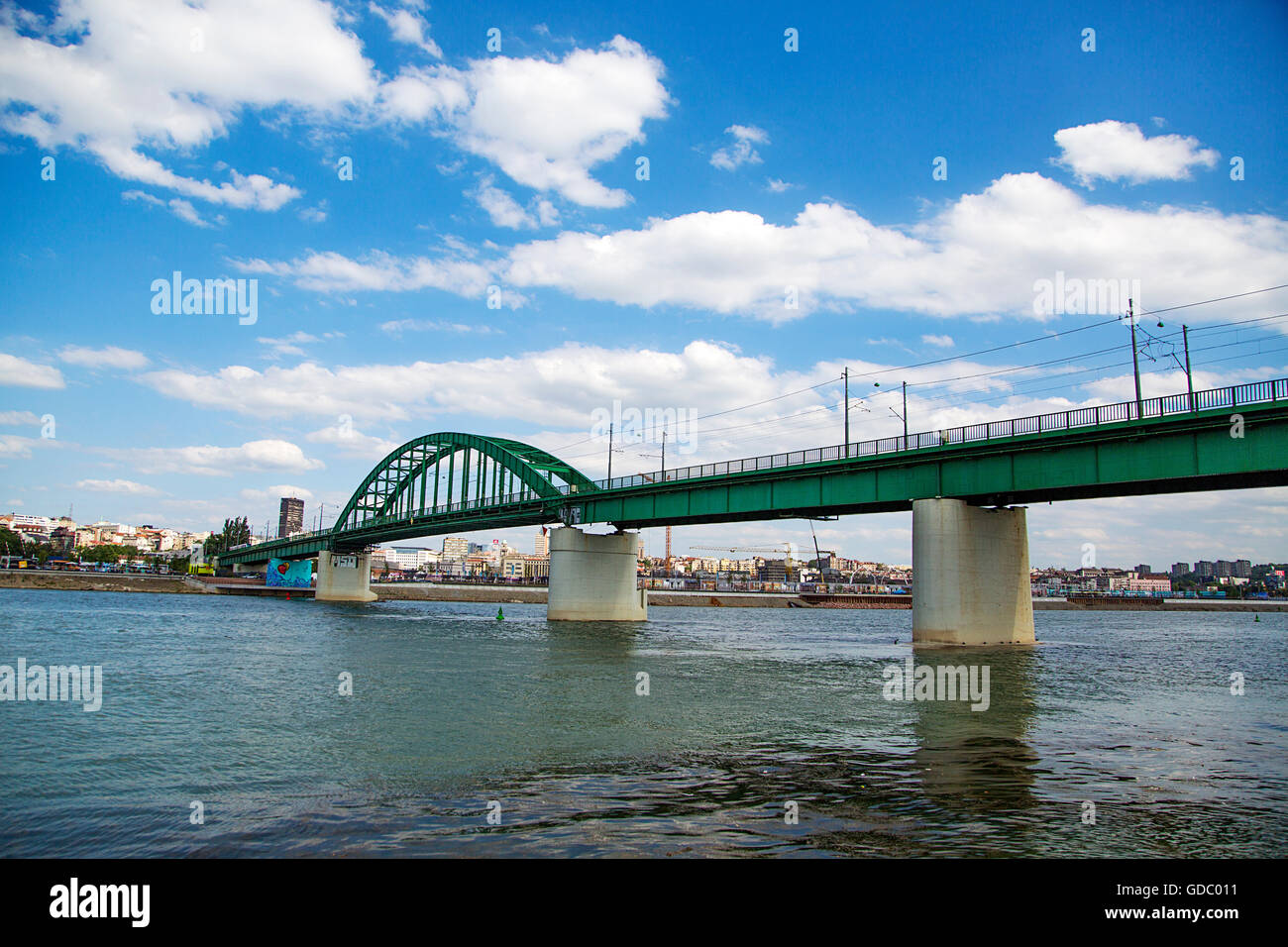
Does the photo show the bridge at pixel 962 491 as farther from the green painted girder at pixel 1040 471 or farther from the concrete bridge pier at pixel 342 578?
the concrete bridge pier at pixel 342 578

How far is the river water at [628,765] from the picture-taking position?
1110 centimetres

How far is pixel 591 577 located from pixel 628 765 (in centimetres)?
7100

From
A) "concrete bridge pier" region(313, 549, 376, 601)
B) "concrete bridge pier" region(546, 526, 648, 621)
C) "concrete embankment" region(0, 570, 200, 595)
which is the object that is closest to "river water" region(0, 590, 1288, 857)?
"concrete bridge pier" region(546, 526, 648, 621)

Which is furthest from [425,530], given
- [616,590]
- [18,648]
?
[18,648]

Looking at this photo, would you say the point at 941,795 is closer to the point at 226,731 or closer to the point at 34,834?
the point at 34,834

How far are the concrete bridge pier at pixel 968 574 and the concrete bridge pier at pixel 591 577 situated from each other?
41842 mm

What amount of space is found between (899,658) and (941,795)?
32.4 metres

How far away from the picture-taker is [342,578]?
5581 inches

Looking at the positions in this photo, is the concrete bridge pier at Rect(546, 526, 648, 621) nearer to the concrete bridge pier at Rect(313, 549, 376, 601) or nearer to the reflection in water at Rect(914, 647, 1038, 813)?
the reflection in water at Rect(914, 647, 1038, 813)

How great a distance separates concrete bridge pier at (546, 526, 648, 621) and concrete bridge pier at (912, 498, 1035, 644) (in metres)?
41.8

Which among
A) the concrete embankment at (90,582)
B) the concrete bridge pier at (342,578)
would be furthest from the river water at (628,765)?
the concrete embankment at (90,582)

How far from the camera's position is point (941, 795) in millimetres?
13625

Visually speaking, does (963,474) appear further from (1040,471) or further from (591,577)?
(591,577)

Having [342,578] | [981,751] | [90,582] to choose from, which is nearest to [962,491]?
[981,751]
